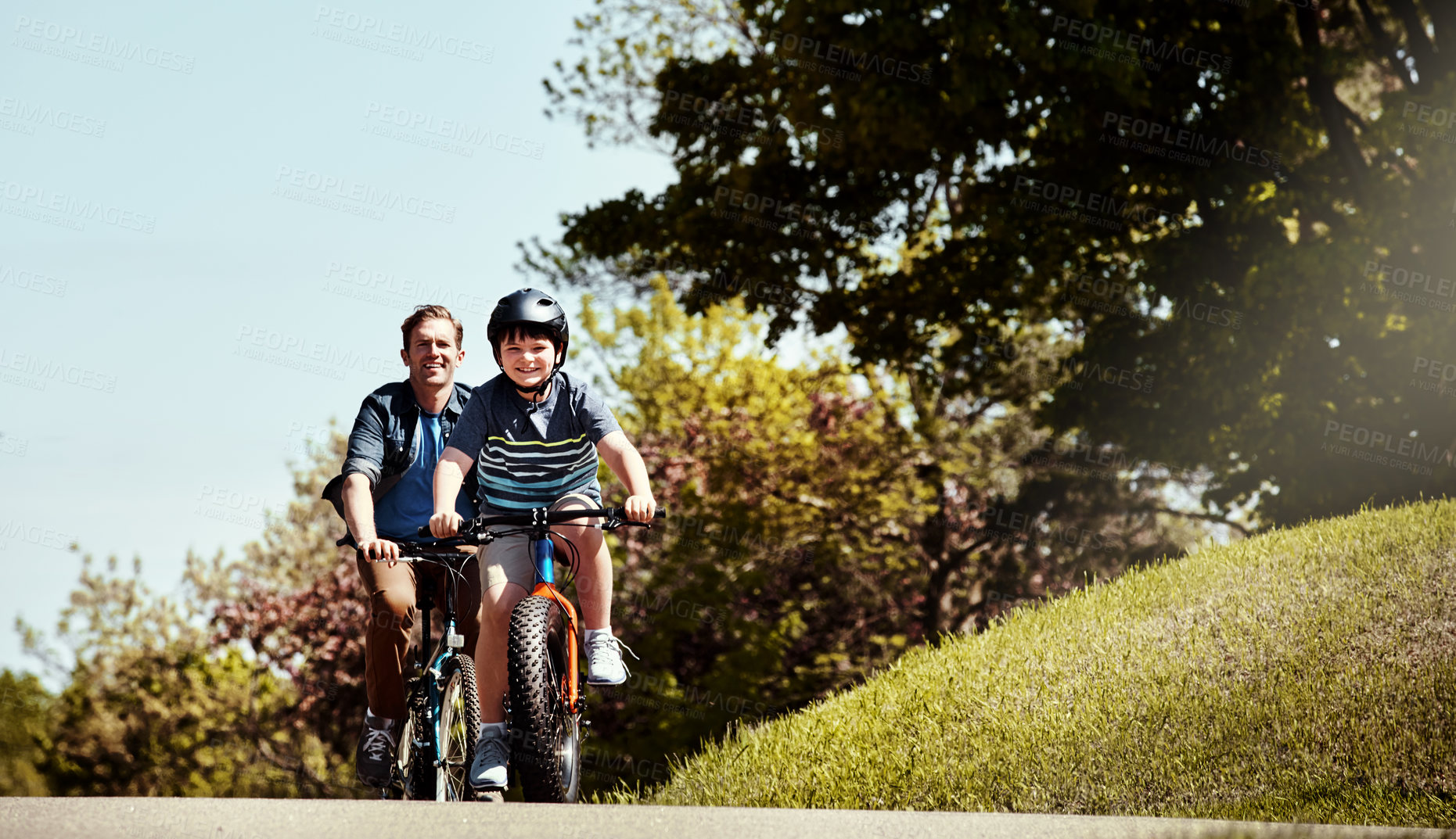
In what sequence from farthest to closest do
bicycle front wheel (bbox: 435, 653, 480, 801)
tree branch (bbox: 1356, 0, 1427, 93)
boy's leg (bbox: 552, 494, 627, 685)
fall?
tree branch (bbox: 1356, 0, 1427, 93), bicycle front wheel (bbox: 435, 653, 480, 801), boy's leg (bbox: 552, 494, 627, 685)

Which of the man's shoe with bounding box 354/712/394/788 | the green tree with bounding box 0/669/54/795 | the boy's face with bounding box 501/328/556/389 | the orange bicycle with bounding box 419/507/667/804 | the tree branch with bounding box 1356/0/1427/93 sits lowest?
the green tree with bounding box 0/669/54/795

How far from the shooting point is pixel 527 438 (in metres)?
5.03

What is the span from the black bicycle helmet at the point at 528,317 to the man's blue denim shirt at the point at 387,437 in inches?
26.3

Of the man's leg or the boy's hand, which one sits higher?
the boy's hand

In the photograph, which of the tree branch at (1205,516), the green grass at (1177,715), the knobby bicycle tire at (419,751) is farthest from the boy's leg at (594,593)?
the tree branch at (1205,516)

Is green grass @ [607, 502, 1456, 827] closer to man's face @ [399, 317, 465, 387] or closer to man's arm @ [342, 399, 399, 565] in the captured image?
man's arm @ [342, 399, 399, 565]

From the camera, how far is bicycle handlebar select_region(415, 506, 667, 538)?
464cm

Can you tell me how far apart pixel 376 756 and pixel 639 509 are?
2.07 meters

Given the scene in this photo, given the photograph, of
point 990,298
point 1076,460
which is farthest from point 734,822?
point 1076,460

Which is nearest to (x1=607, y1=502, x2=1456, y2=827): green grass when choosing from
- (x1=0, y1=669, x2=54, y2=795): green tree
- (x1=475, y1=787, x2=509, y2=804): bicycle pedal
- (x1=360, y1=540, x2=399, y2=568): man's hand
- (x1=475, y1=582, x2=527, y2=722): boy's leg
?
(x1=475, y1=787, x2=509, y2=804): bicycle pedal

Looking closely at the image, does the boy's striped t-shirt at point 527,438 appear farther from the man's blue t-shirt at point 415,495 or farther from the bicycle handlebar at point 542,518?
the man's blue t-shirt at point 415,495

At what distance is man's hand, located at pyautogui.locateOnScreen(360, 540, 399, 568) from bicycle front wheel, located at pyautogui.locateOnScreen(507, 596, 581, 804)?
26.4 inches

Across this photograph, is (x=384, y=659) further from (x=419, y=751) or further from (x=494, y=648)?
(x=494, y=648)

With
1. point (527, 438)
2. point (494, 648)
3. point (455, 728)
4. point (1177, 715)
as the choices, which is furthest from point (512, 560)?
point (1177, 715)
